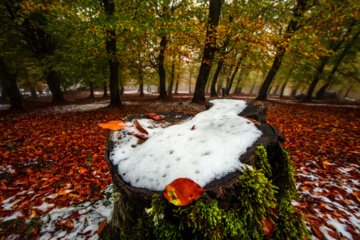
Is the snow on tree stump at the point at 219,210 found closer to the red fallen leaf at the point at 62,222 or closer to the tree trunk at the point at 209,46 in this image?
the red fallen leaf at the point at 62,222

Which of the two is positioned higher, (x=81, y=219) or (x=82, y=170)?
(x=81, y=219)

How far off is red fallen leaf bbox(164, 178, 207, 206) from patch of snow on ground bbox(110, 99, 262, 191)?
2.2 inches

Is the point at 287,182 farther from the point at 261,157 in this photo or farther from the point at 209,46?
the point at 209,46

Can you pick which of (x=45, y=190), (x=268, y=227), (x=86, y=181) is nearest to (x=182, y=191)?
(x=268, y=227)

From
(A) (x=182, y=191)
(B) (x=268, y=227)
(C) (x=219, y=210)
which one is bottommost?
(B) (x=268, y=227)

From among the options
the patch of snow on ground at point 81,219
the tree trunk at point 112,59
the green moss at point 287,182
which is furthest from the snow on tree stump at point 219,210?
the tree trunk at point 112,59

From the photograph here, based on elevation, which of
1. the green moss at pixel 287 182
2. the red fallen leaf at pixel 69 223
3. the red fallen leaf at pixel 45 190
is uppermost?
the green moss at pixel 287 182

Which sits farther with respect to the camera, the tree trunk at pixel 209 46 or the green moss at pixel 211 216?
the tree trunk at pixel 209 46

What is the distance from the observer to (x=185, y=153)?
52.2 inches

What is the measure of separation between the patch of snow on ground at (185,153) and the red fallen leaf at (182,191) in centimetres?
6

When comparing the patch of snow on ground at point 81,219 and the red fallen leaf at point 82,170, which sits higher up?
the patch of snow on ground at point 81,219

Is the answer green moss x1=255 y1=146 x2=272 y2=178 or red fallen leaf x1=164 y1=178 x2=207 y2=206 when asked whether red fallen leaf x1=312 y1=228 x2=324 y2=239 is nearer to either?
green moss x1=255 y1=146 x2=272 y2=178

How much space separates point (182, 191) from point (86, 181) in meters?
3.28

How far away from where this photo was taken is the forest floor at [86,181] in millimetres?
2025
